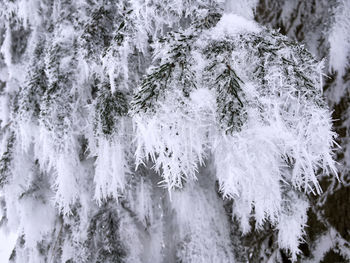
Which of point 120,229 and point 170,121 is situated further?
point 120,229

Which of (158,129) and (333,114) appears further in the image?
(333,114)

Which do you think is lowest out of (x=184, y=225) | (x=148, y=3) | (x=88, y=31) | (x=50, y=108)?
(x=184, y=225)

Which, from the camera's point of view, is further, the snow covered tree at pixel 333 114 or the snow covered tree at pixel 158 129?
the snow covered tree at pixel 333 114

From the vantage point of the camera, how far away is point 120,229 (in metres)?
1.85

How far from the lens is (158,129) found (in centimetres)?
80

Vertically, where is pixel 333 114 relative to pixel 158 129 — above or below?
below

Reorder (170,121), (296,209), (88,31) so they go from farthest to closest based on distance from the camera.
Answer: (296,209) → (88,31) → (170,121)

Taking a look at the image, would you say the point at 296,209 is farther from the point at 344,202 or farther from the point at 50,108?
the point at 50,108

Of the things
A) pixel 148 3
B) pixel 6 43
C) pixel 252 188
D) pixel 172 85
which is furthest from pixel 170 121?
pixel 6 43

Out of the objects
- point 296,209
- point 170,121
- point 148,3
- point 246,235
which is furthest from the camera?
point 246,235

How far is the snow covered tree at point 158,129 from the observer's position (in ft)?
2.65

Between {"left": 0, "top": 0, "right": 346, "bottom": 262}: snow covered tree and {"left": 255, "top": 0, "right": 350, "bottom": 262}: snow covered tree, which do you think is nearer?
{"left": 0, "top": 0, "right": 346, "bottom": 262}: snow covered tree

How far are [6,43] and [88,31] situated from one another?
3.39 ft

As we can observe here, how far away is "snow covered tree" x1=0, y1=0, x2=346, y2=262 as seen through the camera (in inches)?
31.8
